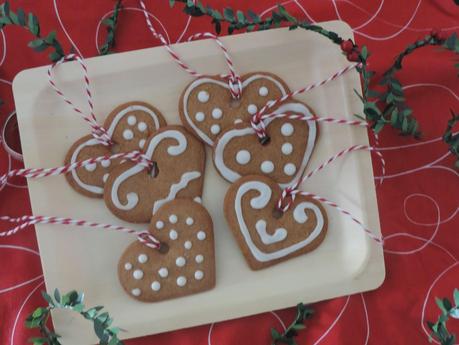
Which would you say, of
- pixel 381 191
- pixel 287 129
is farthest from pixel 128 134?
pixel 381 191

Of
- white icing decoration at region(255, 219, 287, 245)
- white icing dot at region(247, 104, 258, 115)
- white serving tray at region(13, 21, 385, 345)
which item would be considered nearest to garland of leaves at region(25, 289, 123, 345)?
white serving tray at region(13, 21, 385, 345)

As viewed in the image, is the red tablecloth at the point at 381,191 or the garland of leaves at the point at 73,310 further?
the red tablecloth at the point at 381,191

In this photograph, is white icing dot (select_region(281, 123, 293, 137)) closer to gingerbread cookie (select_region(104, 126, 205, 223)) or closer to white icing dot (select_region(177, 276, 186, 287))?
gingerbread cookie (select_region(104, 126, 205, 223))

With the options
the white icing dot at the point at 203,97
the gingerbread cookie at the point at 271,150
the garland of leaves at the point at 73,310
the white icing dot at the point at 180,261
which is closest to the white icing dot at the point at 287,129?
the gingerbread cookie at the point at 271,150

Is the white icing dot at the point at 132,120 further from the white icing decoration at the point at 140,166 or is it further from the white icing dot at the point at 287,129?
the white icing dot at the point at 287,129

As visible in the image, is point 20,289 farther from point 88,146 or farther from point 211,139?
point 211,139

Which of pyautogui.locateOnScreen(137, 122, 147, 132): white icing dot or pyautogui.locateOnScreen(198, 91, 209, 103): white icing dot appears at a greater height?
pyautogui.locateOnScreen(198, 91, 209, 103): white icing dot
